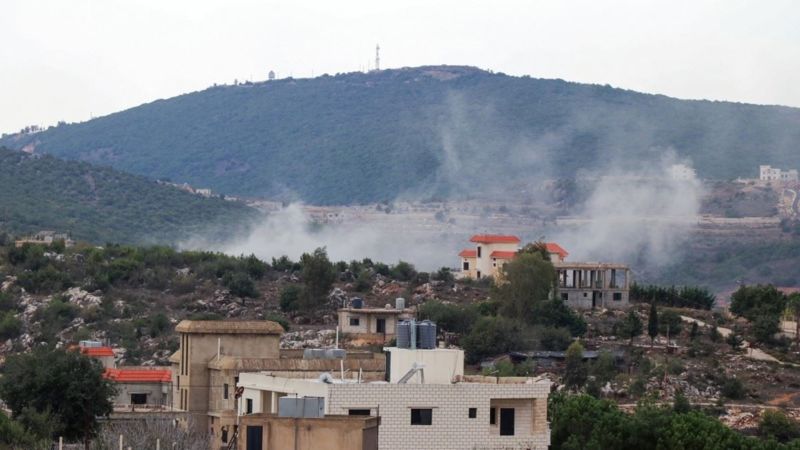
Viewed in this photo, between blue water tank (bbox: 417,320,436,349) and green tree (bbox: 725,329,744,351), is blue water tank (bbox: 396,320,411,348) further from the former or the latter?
green tree (bbox: 725,329,744,351)

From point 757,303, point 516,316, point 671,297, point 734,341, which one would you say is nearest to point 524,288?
point 516,316

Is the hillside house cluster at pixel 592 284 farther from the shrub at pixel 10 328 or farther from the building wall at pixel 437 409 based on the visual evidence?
the building wall at pixel 437 409

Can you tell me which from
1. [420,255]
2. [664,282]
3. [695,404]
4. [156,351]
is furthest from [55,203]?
[695,404]

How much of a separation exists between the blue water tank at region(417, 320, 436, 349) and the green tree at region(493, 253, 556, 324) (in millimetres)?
60863

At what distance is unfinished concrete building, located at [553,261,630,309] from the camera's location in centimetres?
11525

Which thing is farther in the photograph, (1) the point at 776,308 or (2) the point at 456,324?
(1) the point at 776,308

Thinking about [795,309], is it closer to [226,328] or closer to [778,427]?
[778,427]

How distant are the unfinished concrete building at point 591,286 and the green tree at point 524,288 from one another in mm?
7666

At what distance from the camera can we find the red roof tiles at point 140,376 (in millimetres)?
61719

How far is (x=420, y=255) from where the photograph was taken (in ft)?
625

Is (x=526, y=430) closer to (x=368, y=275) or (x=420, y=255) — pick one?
(x=368, y=275)

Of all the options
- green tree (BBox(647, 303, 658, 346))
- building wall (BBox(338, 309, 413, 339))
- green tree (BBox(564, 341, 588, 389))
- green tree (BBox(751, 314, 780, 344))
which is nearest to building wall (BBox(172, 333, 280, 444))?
green tree (BBox(564, 341, 588, 389))

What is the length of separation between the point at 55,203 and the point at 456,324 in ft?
288

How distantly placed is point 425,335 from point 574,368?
46.6 meters
